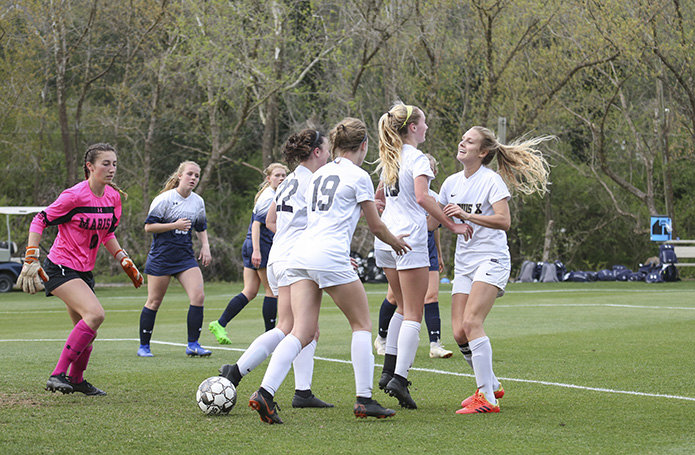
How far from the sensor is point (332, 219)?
5527mm

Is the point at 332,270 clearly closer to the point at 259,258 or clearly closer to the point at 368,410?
the point at 368,410

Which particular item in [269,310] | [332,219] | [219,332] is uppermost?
[332,219]

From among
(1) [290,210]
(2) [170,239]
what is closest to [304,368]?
(1) [290,210]

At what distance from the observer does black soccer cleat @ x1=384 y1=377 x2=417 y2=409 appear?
6.03 meters

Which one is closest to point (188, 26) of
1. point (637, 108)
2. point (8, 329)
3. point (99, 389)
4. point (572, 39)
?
point (572, 39)

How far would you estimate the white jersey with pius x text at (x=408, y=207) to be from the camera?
247 inches

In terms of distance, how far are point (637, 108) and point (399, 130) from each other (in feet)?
99.8

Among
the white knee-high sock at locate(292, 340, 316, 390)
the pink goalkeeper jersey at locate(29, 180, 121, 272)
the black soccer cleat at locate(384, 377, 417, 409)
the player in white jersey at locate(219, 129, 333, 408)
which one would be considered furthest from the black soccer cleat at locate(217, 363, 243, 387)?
the pink goalkeeper jersey at locate(29, 180, 121, 272)

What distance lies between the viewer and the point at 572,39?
28.3 metres

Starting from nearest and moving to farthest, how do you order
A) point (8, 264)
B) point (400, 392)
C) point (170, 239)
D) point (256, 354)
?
point (256, 354), point (400, 392), point (170, 239), point (8, 264)

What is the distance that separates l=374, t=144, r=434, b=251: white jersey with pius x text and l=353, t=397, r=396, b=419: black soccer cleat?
124 centimetres

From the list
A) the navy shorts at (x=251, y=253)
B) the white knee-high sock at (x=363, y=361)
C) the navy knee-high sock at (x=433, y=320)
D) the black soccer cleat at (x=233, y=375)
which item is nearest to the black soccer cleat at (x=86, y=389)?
the black soccer cleat at (x=233, y=375)

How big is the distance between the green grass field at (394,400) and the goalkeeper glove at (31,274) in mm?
867

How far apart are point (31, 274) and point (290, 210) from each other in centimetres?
203
